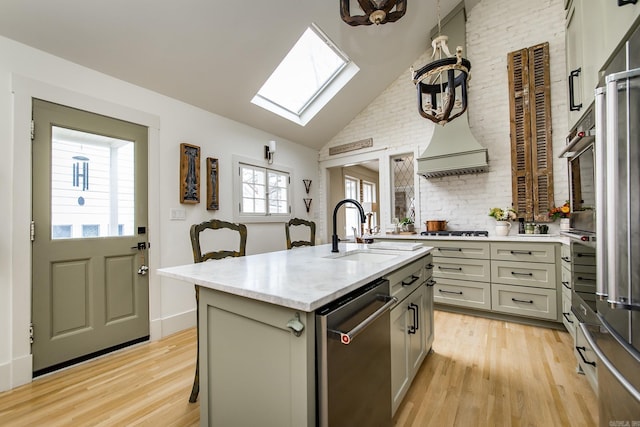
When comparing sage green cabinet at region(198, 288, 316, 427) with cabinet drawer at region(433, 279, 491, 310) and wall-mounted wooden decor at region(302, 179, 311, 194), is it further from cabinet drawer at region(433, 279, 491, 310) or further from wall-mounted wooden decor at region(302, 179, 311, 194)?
wall-mounted wooden decor at region(302, 179, 311, 194)

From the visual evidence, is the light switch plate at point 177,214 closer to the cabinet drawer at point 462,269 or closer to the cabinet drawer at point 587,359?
the cabinet drawer at point 462,269

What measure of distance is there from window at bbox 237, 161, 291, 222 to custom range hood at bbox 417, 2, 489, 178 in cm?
208

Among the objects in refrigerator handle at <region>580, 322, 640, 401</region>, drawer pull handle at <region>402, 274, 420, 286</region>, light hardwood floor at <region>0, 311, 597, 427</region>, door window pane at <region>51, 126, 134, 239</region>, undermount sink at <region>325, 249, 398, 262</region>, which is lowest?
light hardwood floor at <region>0, 311, 597, 427</region>

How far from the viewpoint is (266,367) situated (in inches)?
38.6

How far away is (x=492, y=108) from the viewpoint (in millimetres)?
3533

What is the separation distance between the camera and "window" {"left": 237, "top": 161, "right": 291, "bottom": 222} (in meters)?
3.65

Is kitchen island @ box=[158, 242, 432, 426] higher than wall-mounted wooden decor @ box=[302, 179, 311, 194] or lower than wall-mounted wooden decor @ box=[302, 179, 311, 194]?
lower

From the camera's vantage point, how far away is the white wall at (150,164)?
1896 mm

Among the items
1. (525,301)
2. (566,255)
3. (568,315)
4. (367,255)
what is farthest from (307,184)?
(568,315)

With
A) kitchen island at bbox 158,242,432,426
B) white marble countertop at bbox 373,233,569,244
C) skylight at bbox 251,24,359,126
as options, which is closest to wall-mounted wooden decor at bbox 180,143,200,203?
skylight at bbox 251,24,359,126

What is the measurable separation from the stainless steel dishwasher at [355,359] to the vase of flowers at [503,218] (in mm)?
2685

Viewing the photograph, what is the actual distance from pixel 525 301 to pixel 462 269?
642 millimetres

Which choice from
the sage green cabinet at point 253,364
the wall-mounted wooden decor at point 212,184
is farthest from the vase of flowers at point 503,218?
the wall-mounted wooden decor at point 212,184

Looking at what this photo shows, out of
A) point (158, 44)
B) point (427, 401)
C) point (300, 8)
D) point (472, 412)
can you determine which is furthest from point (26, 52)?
point (472, 412)
